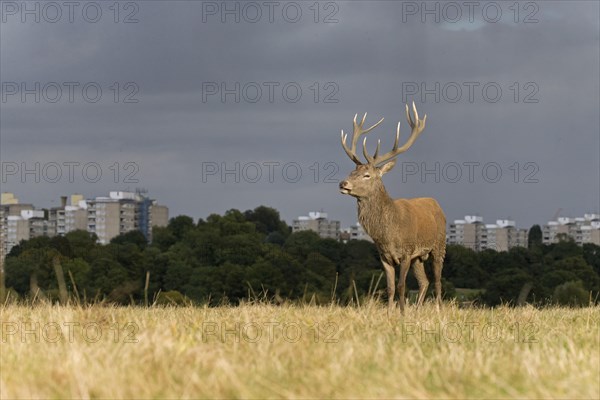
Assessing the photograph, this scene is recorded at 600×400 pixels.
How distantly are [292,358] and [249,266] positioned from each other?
213 ft

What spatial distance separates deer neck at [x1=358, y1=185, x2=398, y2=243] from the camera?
43.7 feet

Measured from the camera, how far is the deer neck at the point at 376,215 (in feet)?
43.7

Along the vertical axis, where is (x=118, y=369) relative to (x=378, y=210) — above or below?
below

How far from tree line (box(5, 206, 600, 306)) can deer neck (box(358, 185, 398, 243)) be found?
145ft

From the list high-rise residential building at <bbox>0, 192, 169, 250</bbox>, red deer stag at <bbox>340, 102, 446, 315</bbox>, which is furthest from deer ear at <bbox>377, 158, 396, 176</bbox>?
high-rise residential building at <bbox>0, 192, 169, 250</bbox>

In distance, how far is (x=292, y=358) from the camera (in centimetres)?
734

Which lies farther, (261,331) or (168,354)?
(261,331)

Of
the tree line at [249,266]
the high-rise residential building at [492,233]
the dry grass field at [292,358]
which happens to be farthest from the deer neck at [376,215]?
the high-rise residential building at [492,233]

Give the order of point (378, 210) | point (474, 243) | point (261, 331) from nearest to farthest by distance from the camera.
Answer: point (261, 331) → point (378, 210) → point (474, 243)

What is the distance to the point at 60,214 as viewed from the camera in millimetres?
178625

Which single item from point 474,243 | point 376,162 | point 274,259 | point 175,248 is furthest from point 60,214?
point 376,162

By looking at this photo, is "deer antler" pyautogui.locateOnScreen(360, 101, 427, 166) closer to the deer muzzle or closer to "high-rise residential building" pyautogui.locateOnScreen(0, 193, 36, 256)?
the deer muzzle

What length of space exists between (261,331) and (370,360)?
159cm

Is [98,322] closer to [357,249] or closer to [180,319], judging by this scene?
[180,319]
